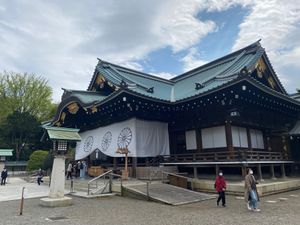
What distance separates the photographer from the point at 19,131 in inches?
1422

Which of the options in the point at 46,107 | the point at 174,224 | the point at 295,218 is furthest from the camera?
the point at 46,107

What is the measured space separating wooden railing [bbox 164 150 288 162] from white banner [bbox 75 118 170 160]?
3.65ft

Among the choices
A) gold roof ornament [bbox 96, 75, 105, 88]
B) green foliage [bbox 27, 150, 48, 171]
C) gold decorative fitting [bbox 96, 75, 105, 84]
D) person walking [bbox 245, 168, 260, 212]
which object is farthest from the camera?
green foliage [bbox 27, 150, 48, 171]

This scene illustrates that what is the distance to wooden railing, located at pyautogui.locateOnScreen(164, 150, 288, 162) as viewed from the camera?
13.1m

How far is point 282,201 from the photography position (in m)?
10.3

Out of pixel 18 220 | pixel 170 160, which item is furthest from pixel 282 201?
pixel 18 220

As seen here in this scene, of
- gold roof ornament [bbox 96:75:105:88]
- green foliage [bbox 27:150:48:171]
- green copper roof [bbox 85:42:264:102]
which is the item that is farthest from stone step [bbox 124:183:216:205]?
green foliage [bbox 27:150:48:171]

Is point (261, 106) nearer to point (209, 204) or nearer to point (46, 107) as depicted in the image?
point (209, 204)

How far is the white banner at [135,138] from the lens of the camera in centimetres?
1584

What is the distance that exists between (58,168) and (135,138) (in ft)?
19.2

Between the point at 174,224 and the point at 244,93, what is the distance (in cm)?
950

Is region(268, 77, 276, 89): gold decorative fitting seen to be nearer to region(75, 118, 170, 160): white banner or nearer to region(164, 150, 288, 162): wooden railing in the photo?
region(164, 150, 288, 162): wooden railing

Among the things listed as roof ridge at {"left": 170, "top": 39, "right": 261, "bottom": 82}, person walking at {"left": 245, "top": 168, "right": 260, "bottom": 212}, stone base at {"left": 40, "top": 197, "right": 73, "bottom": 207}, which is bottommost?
stone base at {"left": 40, "top": 197, "right": 73, "bottom": 207}

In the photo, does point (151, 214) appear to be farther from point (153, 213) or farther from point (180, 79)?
point (180, 79)
